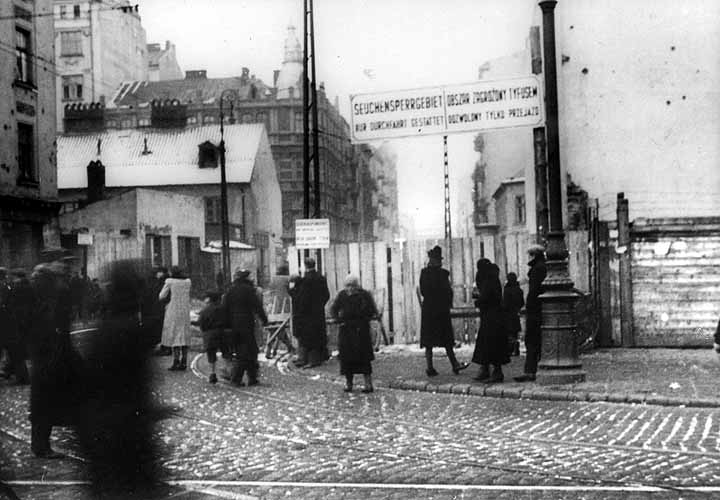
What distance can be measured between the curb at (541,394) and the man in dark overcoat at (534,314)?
2.48 feet

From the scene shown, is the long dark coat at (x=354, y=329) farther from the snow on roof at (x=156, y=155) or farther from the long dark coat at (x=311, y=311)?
the snow on roof at (x=156, y=155)

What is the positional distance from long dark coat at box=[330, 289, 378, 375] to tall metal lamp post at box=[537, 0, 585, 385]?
226 cm

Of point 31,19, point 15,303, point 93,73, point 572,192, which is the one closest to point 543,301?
point 15,303

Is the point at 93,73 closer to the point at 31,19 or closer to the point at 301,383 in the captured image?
the point at 31,19

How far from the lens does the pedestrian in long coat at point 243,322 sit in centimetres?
1340

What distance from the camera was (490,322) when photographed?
12734mm

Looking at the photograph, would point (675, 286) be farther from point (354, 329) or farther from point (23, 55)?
point (23, 55)

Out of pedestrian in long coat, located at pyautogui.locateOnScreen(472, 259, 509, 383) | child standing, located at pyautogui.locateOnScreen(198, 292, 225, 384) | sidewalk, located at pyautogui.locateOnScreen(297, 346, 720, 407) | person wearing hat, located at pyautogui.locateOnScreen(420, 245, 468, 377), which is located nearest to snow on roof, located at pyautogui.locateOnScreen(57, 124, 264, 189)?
sidewalk, located at pyautogui.locateOnScreen(297, 346, 720, 407)

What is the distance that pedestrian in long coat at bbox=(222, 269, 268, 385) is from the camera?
44.0 feet

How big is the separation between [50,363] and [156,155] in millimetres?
50849

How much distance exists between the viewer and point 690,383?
479 inches

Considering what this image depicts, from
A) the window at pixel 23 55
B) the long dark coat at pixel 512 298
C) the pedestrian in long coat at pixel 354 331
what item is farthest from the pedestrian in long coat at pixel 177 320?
the window at pixel 23 55

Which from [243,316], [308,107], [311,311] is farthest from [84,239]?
[243,316]

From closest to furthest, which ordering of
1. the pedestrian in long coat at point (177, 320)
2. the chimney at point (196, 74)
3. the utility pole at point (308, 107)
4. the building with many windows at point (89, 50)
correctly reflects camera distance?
the pedestrian in long coat at point (177, 320), the utility pole at point (308, 107), the building with many windows at point (89, 50), the chimney at point (196, 74)
